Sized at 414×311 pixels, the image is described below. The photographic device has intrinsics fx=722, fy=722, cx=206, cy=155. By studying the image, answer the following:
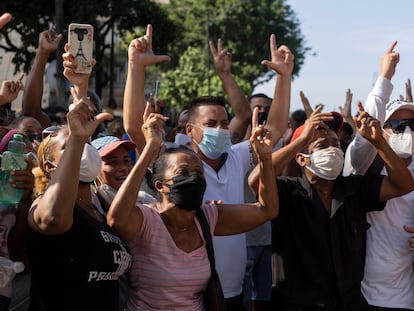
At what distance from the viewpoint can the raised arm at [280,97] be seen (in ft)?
16.5

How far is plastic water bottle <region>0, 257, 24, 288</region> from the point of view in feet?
11.4

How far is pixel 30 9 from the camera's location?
77.6 ft

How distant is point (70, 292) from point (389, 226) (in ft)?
7.50

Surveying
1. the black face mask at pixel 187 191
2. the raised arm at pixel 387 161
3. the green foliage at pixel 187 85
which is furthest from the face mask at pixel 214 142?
the green foliage at pixel 187 85

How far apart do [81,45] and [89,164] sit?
0.96m

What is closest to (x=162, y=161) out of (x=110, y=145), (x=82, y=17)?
(x=110, y=145)

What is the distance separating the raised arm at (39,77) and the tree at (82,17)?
56.5ft

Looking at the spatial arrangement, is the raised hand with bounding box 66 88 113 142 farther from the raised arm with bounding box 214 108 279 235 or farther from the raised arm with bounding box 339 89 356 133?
the raised arm with bounding box 339 89 356 133

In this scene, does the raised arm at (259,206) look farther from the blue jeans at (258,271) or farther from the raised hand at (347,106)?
the raised hand at (347,106)

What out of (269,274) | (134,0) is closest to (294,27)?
(134,0)

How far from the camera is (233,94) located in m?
5.81

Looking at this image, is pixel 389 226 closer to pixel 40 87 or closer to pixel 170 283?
pixel 170 283

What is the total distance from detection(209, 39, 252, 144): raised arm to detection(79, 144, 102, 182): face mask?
2251 mm

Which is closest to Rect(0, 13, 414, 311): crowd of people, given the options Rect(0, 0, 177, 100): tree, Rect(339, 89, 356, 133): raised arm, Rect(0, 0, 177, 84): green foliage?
Rect(339, 89, 356, 133): raised arm
